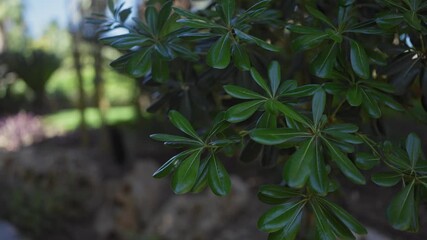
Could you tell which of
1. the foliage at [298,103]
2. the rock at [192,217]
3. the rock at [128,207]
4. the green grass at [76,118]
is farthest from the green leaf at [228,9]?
the green grass at [76,118]

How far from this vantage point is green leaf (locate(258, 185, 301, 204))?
103 cm

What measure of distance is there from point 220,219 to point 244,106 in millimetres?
3312

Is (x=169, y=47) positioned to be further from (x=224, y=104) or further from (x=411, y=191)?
(x=411, y=191)

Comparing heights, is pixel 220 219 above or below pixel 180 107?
below

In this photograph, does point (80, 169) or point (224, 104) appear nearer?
point (224, 104)

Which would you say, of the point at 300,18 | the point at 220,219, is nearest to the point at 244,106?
the point at 300,18

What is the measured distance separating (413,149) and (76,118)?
32.1ft

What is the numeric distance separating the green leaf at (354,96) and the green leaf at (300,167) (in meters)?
0.23

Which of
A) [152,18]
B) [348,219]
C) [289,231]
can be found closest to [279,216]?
[289,231]

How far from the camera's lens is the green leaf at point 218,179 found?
38.6 inches

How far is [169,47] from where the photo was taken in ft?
4.09

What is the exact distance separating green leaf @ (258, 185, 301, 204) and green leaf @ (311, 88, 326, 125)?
181mm

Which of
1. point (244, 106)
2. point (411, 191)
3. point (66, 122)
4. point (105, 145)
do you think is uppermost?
point (244, 106)

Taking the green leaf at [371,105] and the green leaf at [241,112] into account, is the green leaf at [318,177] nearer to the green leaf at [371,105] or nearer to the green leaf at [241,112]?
the green leaf at [241,112]
